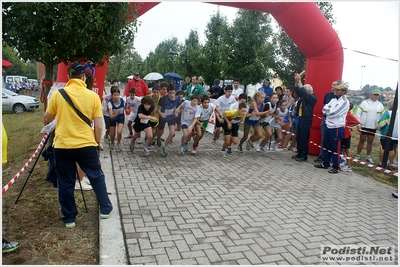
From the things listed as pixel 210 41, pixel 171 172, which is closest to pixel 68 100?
pixel 171 172

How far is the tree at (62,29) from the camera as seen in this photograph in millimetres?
4211

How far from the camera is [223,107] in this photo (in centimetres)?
870

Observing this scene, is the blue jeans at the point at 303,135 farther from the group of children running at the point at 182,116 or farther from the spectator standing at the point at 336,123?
the group of children running at the point at 182,116

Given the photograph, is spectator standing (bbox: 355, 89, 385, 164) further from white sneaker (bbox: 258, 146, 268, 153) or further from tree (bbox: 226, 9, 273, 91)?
tree (bbox: 226, 9, 273, 91)

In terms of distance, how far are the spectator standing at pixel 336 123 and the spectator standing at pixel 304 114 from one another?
59 centimetres

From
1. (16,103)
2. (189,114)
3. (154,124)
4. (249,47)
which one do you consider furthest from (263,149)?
(16,103)

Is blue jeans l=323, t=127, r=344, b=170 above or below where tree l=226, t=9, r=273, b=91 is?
below

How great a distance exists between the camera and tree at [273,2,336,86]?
18172 millimetres

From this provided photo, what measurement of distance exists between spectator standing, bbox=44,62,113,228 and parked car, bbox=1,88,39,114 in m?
15.5

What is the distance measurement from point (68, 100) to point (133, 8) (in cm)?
279

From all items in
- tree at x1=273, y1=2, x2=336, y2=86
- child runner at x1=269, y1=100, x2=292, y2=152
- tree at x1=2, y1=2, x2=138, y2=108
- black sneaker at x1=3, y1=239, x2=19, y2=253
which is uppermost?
tree at x1=273, y1=2, x2=336, y2=86

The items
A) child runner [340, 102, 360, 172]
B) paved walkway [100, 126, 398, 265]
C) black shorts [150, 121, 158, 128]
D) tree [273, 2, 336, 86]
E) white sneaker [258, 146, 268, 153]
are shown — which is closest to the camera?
paved walkway [100, 126, 398, 265]

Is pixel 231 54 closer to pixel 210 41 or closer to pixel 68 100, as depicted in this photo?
pixel 210 41

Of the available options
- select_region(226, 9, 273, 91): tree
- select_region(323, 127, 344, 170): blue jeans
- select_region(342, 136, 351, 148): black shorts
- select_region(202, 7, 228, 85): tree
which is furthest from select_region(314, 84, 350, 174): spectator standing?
select_region(202, 7, 228, 85): tree
